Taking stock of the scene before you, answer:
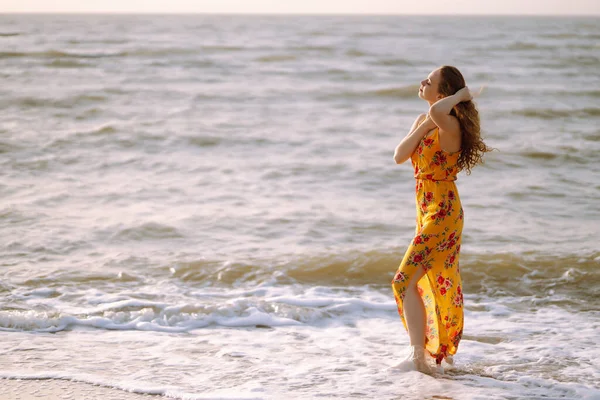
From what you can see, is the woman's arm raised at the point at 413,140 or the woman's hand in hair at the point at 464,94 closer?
the woman's hand in hair at the point at 464,94

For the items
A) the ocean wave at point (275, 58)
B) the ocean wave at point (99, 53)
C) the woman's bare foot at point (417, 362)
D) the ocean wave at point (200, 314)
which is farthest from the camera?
the ocean wave at point (275, 58)

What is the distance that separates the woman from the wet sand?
142cm

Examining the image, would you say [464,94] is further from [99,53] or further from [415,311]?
[99,53]

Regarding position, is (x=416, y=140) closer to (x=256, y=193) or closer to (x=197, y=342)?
(x=197, y=342)

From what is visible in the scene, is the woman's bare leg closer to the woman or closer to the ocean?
the woman

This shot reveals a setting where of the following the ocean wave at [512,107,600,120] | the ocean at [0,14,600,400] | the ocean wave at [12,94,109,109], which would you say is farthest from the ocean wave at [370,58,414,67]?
the ocean wave at [12,94,109,109]

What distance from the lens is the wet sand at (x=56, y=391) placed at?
3787mm

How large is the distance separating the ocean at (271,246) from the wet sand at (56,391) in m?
0.09

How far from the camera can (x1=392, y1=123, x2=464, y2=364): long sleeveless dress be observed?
394cm

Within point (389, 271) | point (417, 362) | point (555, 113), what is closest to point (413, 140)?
point (417, 362)

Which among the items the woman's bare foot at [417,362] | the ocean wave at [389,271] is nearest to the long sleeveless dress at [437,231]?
the woman's bare foot at [417,362]

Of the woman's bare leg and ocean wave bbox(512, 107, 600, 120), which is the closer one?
the woman's bare leg

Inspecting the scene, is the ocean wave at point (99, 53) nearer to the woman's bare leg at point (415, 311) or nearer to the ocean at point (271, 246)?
the ocean at point (271, 246)

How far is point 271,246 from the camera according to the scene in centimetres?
709
